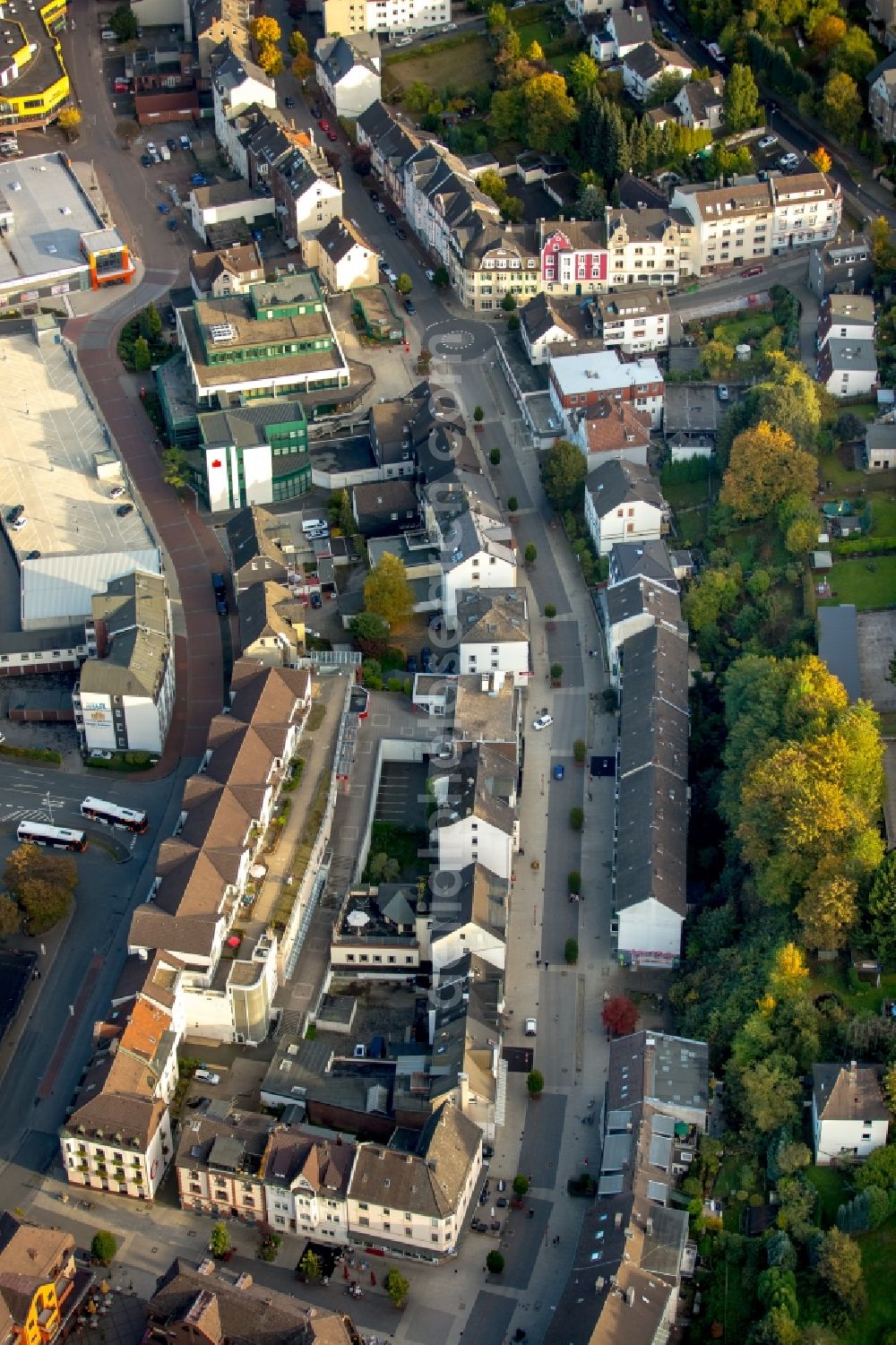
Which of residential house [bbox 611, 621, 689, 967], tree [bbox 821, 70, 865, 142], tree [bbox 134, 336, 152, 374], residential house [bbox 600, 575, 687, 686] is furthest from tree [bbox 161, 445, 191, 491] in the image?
tree [bbox 821, 70, 865, 142]

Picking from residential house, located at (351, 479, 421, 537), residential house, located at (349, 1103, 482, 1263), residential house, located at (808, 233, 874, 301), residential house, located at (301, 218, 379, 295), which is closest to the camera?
residential house, located at (349, 1103, 482, 1263)

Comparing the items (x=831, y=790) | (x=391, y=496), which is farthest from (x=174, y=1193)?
(x=391, y=496)

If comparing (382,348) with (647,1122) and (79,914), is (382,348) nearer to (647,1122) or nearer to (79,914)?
(79,914)

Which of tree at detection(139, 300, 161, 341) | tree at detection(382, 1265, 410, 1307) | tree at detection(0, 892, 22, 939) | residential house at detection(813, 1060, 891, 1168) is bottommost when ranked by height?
tree at detection(382, 1265, 410, 1307)

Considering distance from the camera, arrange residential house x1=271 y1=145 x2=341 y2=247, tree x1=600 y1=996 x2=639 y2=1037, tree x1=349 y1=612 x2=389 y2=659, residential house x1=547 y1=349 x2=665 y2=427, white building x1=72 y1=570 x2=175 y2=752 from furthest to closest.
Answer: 1. residential house x1=271 y1=145 x2=341 y2=247
2. residential house x1=547 y1=349 x2=665 y2=427
3. tree x1=349 y1=612 x2=389 y2=659
4. white building x1=72 y1=570 x2=175 y2=752
5. tree x1=600 y1=996 x2=639 y2=1037

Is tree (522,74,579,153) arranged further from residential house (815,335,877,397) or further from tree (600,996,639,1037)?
tree (600,996,639,1037)

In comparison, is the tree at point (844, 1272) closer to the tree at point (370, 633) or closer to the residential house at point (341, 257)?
the tree at point (370, 633)

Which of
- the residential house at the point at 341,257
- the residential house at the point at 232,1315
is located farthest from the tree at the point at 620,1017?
the residential house at the point at 341,257
